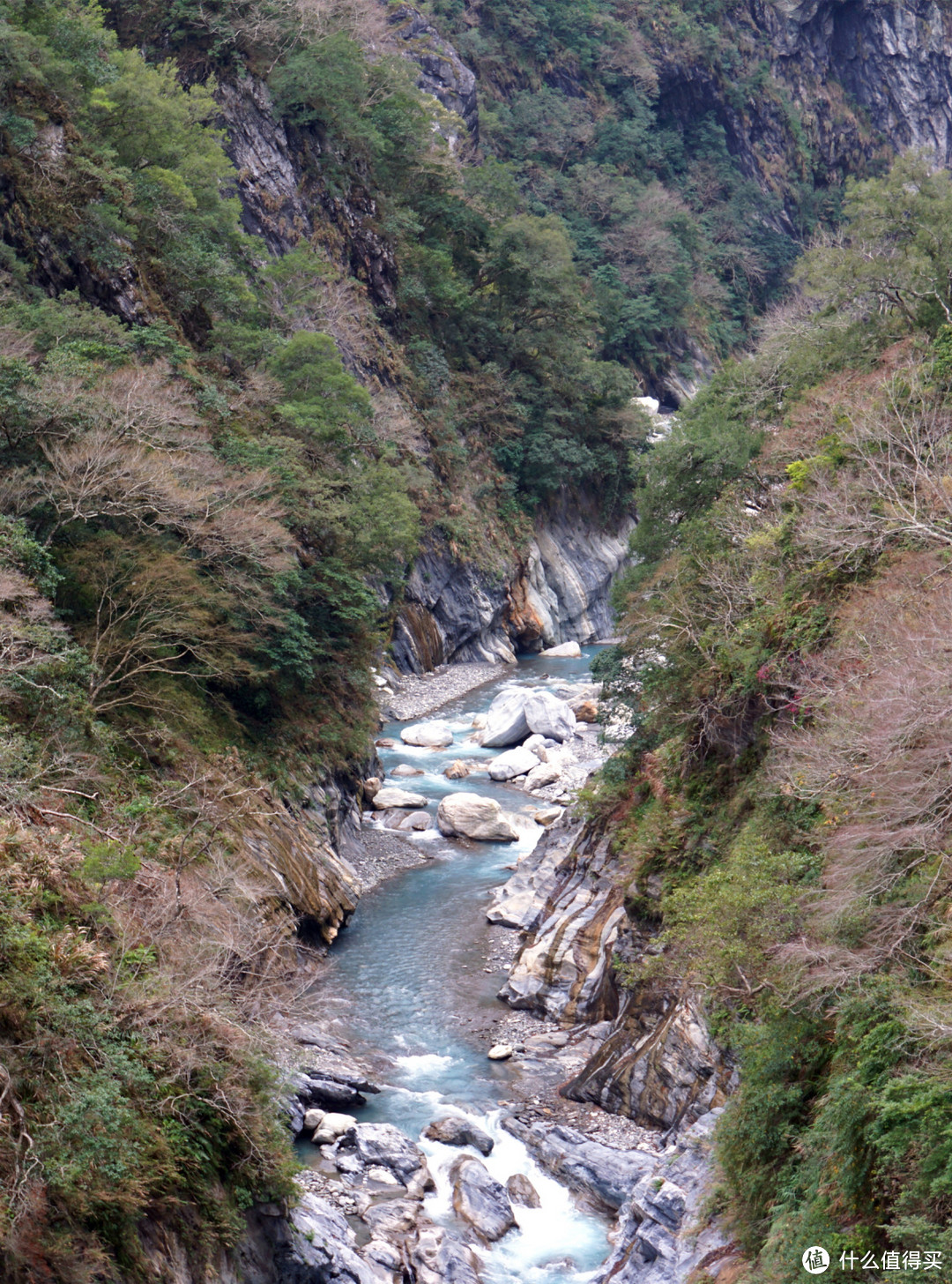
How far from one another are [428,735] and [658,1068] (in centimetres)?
1771

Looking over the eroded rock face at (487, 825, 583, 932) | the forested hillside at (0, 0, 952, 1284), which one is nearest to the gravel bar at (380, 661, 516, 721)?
the forested hillside at (0, 0, 952, 1284)

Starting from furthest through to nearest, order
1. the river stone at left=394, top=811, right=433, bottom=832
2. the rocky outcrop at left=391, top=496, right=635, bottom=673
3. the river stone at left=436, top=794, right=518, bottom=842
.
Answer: the rocky outcrop at left=391, top=496, right=635, bottom=673 < the river stone at left=394, top=811, right=433, bottom=832 < the river stone at left=436, top=794, right=518, bottom=842

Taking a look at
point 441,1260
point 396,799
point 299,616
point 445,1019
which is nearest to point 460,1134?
point 441,1260

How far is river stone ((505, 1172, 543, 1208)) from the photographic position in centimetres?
1237

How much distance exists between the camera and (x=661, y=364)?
190ft

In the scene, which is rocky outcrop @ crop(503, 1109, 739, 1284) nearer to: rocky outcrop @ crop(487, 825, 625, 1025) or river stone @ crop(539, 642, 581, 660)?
rocky outcrop @ crop(487, 825, 625, 1025)

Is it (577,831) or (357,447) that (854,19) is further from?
(577,831)

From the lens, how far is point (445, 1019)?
644 inches

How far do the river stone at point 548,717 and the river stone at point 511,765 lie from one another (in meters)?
1.75

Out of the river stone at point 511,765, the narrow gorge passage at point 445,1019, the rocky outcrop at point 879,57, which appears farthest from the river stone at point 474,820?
the rocky outcrop at point 879,57

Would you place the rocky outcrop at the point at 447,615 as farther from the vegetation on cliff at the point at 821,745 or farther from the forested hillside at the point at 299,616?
the vegetation on cliff at the point at 821,745

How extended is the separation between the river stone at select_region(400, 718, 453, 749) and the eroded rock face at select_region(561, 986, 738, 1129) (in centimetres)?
1559

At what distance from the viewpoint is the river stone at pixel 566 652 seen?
41.6 m

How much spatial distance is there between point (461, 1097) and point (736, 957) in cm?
605
